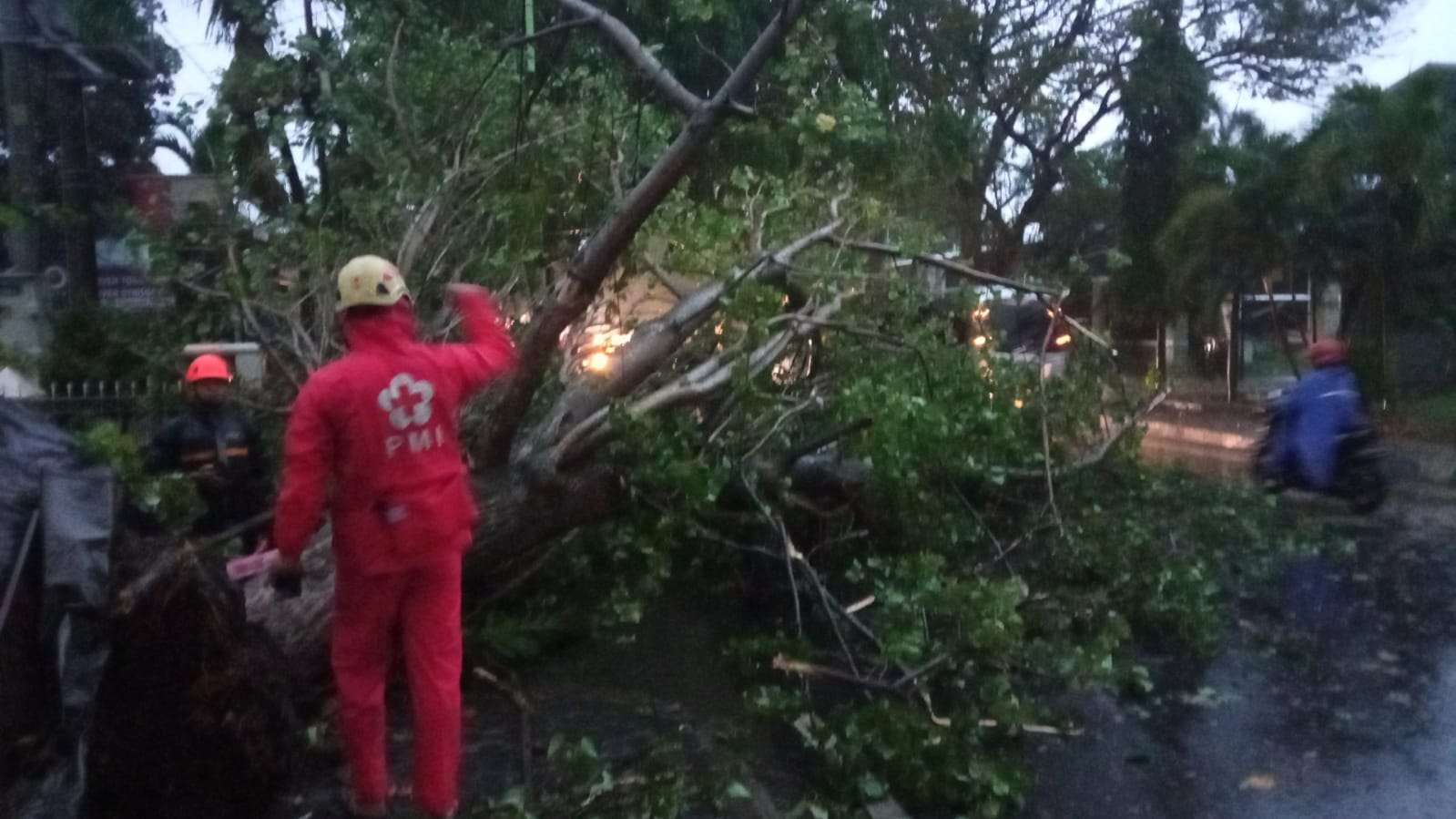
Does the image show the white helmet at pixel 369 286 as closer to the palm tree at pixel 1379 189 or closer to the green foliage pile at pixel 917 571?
the green foliage pile at pixel 917 571

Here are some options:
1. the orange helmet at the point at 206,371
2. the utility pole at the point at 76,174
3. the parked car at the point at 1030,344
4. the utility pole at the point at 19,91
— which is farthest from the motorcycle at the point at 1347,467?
the utility pole at the point at 76,174

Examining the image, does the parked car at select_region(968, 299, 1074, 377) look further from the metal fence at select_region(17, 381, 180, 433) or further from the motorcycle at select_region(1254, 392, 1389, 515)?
the metal fence at select_region(17, 381, 180, 433)

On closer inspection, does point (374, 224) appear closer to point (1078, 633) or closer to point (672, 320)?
point (672, 320)

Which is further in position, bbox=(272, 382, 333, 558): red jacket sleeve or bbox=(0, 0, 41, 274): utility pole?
bbox=(0, 0, 41, 274): utility pole

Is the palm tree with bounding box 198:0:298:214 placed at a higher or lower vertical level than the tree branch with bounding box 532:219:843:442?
higher

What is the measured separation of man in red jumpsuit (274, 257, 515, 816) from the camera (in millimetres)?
4297

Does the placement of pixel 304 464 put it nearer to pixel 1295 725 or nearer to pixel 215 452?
pixel 215 452

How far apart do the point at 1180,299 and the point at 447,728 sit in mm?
20604

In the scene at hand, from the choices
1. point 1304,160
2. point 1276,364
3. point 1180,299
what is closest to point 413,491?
point 1304,160

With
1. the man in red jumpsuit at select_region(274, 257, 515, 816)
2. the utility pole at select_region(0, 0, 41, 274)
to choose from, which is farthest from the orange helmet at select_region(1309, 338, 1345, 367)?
the utility pole at select_region(0, 0, 41, 274)

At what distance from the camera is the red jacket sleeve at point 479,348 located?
460 cm

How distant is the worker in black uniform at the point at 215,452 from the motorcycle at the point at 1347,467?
21.2 ft

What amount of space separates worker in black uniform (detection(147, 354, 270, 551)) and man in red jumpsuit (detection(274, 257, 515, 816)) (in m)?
2.55

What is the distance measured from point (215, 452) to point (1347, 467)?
707 cm
